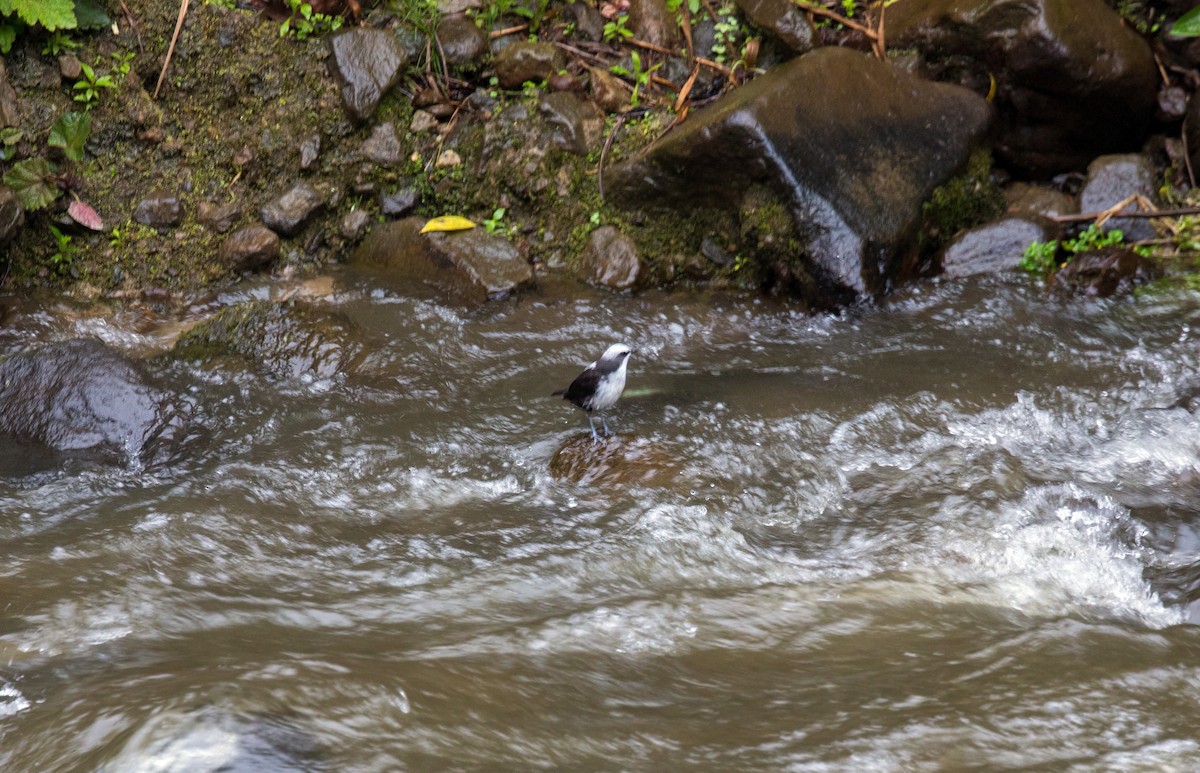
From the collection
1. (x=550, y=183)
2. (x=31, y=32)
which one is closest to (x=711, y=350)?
(x=550, y=183)

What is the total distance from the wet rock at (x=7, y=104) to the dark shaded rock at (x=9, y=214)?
63 cm

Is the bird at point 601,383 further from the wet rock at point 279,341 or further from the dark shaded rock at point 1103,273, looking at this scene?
the dark shaded rock at point 1103,273

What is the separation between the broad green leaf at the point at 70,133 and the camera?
6816 mm

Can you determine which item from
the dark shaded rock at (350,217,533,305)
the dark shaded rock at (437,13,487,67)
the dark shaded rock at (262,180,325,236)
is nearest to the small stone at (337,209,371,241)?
the dark shaded rock at (350,217,533,305)

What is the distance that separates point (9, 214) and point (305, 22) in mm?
2909

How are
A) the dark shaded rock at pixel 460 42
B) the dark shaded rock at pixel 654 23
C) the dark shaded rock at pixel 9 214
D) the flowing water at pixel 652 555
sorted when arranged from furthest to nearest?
the dark shaded rock at pixel 654 23
the dark shaded rock at pixel 460 42
the dark shaded rock at pixel 9 214
the flowing water at pixel 652 555

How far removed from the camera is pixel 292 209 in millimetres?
7254

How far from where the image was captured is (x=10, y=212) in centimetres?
636

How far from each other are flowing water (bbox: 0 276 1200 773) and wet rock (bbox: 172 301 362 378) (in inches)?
5.5

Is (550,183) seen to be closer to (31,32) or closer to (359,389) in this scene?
(359,389)

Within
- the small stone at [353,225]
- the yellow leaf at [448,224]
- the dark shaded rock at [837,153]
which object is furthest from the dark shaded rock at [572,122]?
the small stone at [353,225]

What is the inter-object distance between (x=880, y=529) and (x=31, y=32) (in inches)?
290

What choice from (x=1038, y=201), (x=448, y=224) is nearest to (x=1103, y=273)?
(x=1038, y=201)

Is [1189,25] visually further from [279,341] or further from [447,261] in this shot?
[279,341]
